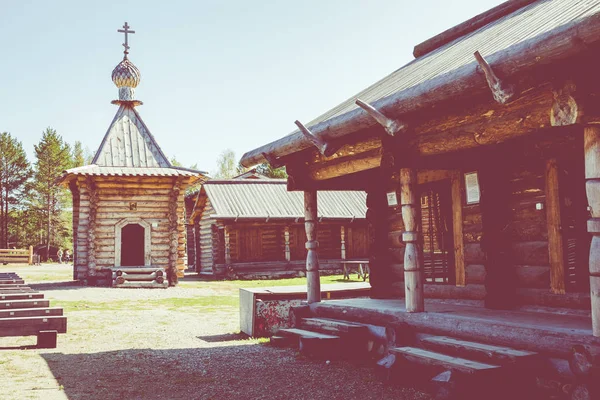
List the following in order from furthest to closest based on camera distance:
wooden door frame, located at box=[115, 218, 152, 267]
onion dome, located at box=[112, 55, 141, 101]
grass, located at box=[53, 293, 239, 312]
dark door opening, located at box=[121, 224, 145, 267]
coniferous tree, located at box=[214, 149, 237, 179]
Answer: coniferous tree, located at box=[214, 149, 237, 179]
dark door opening, located at box=[121, 224, 145, 267]
onion dome, located at box=[112, 55, 141, 101]
wooden door frame, located at box=[115, 218, 152, 267]
grass, located at box=[53, 293, 239, 312]

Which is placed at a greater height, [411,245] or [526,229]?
[526,229]

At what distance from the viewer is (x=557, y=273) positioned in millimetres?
7008

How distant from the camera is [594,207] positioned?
4.74m

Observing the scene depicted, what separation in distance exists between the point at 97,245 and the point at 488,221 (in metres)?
16.3

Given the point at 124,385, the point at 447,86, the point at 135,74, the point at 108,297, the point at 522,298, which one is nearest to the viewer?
the point at 447,86

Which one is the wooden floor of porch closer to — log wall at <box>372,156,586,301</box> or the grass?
log wall at <box>372,156,586,301</box>

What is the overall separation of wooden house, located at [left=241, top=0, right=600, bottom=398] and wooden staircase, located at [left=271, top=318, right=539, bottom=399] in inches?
3.9

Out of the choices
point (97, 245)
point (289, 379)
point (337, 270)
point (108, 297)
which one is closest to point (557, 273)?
point (289, 379)

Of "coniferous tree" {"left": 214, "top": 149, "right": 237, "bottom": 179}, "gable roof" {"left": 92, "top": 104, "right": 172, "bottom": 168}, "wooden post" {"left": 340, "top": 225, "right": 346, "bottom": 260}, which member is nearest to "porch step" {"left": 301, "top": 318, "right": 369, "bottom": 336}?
"gable roof" {"left": 92, "top": 104, "right": 172, "bottom": 168}


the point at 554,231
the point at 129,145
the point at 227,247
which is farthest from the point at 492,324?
the point at 227,247

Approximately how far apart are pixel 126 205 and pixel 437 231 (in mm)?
14351

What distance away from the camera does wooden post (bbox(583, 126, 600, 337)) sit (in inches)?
183

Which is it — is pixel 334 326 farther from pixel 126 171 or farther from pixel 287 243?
pixel 287 243

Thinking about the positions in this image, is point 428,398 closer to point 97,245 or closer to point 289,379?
point 289,379
